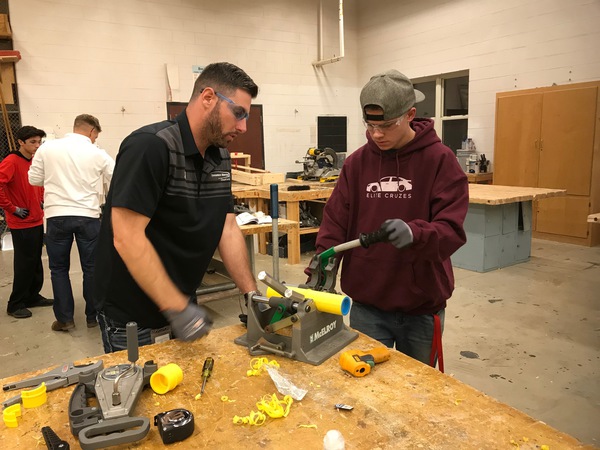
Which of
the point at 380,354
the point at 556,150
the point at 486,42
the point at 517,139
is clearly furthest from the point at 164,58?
the point at 380,354

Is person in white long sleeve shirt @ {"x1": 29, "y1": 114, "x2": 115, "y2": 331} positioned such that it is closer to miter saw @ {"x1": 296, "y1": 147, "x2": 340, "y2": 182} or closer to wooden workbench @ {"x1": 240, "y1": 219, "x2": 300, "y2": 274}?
wooden workbench @ {"x1": 240, "y1": 219, "x2": 300, "y2": 274}

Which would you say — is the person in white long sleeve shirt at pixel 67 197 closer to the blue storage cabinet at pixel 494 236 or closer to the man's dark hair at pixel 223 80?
the man's dark hair at pixel 223 80

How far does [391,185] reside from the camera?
149 centimetres

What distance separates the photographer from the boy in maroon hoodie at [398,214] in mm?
1370

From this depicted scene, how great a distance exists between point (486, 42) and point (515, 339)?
15.8 feet

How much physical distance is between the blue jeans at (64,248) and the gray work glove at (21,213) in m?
0.48

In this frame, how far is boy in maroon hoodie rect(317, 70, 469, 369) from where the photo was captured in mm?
1370

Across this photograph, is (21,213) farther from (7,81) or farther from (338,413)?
(338,413)

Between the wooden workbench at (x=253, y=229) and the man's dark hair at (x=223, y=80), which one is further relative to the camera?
the wooden workbench at (x=253, y=229)

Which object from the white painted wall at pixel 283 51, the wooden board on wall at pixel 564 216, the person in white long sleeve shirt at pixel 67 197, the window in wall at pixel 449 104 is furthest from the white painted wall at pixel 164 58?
the wooden board on wall at pixel 564 216

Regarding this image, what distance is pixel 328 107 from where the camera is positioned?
8273 mm

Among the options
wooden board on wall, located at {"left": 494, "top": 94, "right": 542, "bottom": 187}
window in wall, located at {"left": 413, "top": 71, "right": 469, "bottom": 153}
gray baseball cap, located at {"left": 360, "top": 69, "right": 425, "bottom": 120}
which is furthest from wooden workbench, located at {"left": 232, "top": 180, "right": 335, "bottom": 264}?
gray baseball cap, located at {"left": 360, "top": 69, "right": 425, "bottom": 120}

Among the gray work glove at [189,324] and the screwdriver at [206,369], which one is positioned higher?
the gray work glove at [189,324]

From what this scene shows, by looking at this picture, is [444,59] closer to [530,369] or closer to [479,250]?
[479,250]
